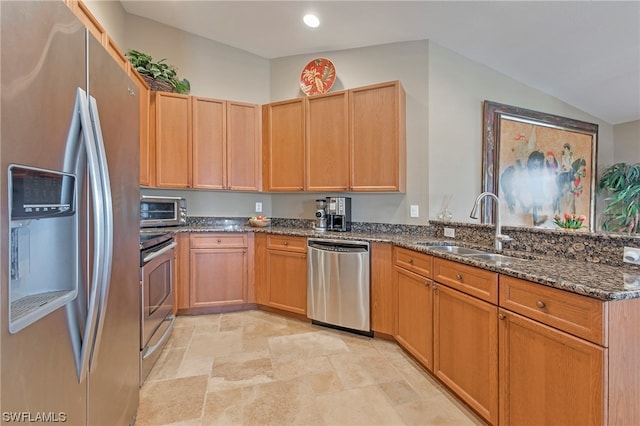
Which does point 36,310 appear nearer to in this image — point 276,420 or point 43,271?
point 43,271

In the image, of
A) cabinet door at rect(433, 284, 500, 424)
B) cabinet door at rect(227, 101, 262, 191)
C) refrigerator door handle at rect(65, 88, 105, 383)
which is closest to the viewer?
refrigerator door handle at rect(65, 88, 105, 383)

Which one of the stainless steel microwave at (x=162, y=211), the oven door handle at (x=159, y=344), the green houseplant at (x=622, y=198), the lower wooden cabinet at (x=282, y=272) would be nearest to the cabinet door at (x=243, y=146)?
the stainless steel microwave at (x=162, y=211)

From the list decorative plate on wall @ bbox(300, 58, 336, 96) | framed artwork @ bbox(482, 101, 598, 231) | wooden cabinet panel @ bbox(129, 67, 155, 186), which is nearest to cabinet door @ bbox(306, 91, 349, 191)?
decorative plate on wall @ bbox(300, 58, 336, 96)

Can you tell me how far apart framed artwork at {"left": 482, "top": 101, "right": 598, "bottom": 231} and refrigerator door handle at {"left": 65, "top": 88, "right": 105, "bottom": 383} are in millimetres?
3419

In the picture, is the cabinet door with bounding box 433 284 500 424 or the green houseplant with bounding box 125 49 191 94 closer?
the cabinet door with bounding box 433 284 500 424

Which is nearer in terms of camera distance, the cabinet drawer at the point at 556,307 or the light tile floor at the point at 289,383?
the cabinet drawer at the point at 556,307

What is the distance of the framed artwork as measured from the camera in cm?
330

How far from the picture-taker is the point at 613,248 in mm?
1501

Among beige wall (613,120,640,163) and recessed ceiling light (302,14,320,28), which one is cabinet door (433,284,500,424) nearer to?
recessed ceiling light (302,14,320,28)

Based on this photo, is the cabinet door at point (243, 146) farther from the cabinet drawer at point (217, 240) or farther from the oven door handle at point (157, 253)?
the oven door handle at point (157, 253)

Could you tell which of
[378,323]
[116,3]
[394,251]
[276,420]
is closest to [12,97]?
[276,420]

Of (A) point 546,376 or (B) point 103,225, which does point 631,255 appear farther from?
(B) point 103,225

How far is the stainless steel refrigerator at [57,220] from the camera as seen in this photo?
0.68 m

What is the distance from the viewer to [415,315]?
2.21 metres
